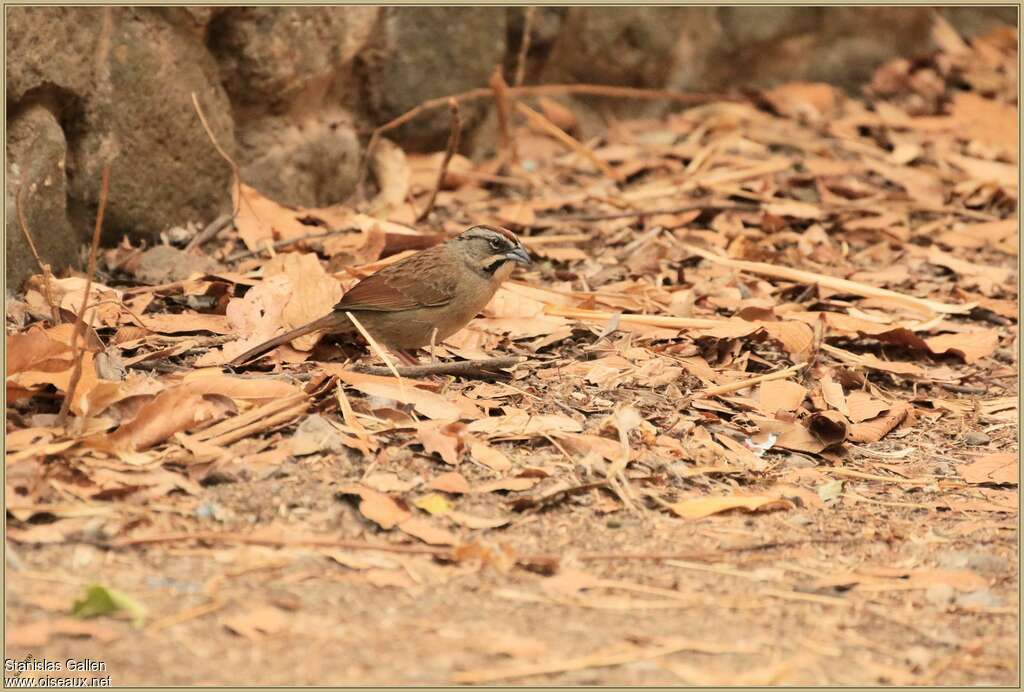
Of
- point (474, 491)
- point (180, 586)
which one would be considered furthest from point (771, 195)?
point (180, 586)

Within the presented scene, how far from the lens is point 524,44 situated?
871 centimetres

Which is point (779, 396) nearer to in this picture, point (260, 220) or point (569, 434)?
point (569, 434)

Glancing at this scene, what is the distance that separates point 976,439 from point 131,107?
173 inches

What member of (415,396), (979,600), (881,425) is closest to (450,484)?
(415,396)

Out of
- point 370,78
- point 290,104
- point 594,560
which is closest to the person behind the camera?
point 594,560

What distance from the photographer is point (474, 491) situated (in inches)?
179

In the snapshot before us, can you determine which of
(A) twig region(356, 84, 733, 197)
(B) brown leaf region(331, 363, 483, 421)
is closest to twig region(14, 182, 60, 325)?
(B) brown leaf region(331, 363, 483, 421)

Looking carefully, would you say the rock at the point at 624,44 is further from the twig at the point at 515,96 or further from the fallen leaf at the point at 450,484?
the fallen leaf at the point at 450,484

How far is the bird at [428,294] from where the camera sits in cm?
595

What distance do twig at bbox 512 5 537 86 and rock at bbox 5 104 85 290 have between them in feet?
10.8

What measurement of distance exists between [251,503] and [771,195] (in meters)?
5.11

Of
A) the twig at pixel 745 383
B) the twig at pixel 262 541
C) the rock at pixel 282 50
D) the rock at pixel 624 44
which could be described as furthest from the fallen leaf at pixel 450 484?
the rock at pixel 624 44

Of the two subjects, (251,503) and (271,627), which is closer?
(271,627)

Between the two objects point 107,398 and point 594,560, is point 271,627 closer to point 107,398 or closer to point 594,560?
point 594,560
